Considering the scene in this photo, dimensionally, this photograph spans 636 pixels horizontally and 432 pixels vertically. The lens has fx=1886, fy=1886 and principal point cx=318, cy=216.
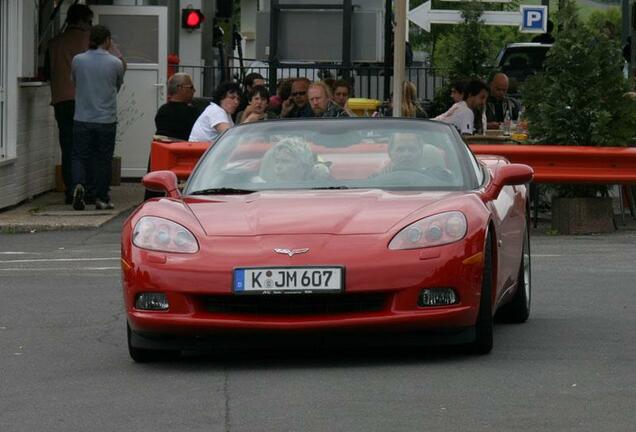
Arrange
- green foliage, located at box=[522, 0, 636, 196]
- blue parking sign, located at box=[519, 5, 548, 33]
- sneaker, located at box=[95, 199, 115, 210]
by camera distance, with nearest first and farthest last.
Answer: green foliage, located at box=[522, 0, 636, 196]
sneaker, located at box=[95, 199, 115, 210]
blue parking sign, located at box=[519, 5, 548, 33]

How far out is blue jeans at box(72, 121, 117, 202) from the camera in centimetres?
1991

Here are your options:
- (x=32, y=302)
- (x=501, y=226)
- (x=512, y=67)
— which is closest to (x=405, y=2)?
(x=32, y=302)

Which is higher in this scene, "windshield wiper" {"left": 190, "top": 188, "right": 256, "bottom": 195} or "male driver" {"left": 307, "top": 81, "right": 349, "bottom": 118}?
"male driver" {"left": 307, "top": 81, "right": 349, "bottom": 118}

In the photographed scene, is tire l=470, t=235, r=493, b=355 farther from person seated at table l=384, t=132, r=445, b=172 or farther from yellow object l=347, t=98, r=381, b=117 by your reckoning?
yellow object l=347, t=98, r=381, b=117

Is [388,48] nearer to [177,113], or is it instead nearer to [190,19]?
[177,113]

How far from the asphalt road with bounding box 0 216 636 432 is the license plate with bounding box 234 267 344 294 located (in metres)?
0.38

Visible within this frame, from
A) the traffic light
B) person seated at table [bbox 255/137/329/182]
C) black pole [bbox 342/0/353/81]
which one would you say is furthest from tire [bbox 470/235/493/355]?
the traffic light

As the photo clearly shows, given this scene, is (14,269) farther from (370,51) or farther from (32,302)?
(370,51)

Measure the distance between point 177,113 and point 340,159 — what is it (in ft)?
29.1

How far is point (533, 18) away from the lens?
27438mm

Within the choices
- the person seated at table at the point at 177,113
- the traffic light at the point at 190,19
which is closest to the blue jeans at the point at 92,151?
the person seated at table at the point at 177,113

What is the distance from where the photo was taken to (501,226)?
9547mm

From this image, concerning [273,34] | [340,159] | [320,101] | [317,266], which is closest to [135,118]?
[273,34]

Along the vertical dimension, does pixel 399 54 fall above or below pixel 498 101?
above
